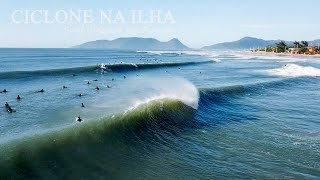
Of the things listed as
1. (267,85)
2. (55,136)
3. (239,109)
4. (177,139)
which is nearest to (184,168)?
(177,139)

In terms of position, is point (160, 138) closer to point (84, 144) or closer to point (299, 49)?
point (84, 144)

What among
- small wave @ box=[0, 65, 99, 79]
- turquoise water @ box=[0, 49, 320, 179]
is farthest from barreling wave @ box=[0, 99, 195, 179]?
small wave @ box=[0, 65, 99, 79]

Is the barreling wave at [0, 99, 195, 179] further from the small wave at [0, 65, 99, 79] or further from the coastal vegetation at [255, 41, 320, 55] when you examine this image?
the coastal vegetation at [255, 41, 320, 55]

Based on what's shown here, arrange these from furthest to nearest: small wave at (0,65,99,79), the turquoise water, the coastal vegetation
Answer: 1. the coastal vegetation
2. small wave at (0,65,99,79)
3. the turquoise water

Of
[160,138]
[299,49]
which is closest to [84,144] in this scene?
[160,138]

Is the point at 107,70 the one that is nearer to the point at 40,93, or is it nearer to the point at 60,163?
the point at 40,93

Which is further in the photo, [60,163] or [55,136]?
[55,136]

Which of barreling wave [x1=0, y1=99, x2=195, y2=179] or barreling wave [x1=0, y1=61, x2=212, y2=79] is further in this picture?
barreling wave [x1=0, y1=61, x2=212, y2=79]

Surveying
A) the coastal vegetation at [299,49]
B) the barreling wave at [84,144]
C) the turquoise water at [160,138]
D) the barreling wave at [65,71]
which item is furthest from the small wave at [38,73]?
the coastal vegetation at [299,49]
